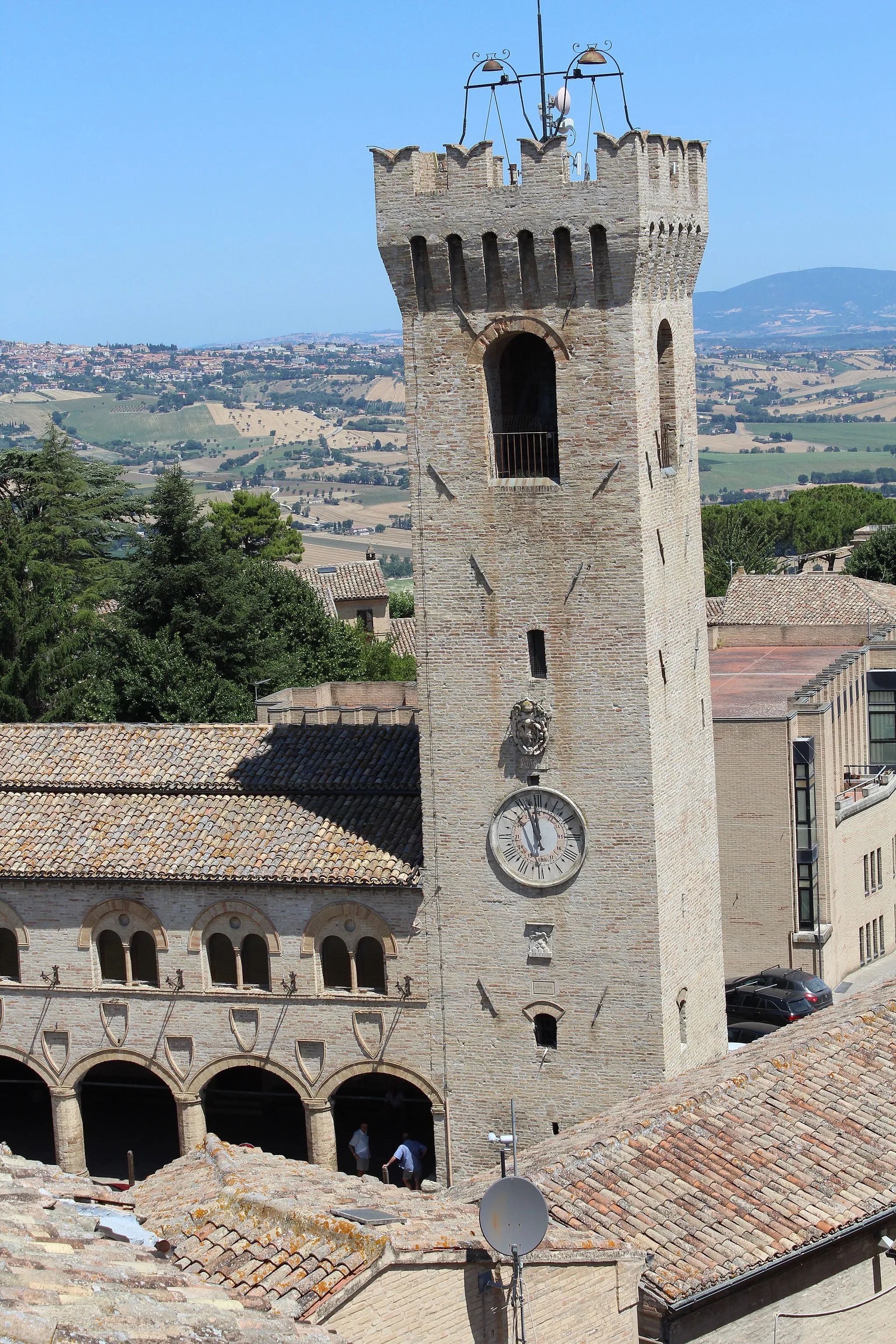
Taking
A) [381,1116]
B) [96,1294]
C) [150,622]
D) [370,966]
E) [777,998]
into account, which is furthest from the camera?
[150,622]

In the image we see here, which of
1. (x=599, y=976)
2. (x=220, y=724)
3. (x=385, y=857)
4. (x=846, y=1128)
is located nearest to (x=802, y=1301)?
(x=846, y=1128)

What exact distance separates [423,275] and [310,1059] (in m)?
13.5

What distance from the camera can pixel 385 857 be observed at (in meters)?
34.4

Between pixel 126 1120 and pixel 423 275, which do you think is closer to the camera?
pixel 423 275

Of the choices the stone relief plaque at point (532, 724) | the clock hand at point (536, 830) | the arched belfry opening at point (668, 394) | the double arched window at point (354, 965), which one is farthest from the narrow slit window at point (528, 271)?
the double arched window at point (354, 965)

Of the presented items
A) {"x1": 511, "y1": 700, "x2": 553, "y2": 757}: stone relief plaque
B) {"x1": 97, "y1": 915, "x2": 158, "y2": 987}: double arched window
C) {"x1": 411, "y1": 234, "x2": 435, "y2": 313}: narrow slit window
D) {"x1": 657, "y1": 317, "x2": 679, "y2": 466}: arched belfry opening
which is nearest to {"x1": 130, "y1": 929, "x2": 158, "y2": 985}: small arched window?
{"x1": 97, "y1": 915, "x2": 158, "y2": 987}: double arched window

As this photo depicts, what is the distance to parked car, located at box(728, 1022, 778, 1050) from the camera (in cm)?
4028

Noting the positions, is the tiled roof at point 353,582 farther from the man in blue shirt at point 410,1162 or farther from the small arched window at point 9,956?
the man in blue shirt at point 410,1162

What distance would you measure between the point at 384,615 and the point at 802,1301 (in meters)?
63.4

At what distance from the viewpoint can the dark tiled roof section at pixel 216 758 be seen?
36.0 meters

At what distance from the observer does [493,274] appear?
31891 mm

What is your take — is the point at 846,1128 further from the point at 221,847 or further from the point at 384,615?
the point at 384,615

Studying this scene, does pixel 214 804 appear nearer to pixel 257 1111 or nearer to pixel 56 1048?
pixel 56 1048

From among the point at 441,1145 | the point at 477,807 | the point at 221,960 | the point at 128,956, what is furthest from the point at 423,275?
the point at 441,1145
